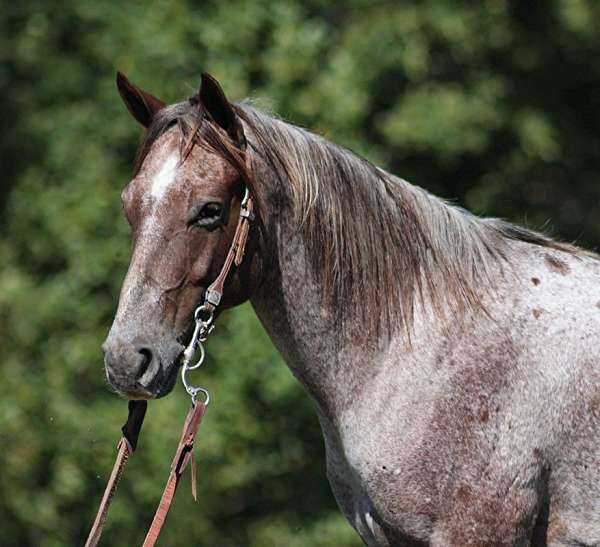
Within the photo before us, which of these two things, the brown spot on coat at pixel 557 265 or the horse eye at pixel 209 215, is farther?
the brown spot on coat at pixel 557 265

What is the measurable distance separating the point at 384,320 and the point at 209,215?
71cm

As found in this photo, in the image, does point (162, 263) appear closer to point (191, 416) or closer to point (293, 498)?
point (191, 416)

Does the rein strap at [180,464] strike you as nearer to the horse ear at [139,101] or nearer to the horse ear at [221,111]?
the horse ear at [221,111]

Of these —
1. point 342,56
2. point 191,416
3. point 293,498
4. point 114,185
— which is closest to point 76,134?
point 114,185

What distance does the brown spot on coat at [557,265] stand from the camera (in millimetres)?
3768

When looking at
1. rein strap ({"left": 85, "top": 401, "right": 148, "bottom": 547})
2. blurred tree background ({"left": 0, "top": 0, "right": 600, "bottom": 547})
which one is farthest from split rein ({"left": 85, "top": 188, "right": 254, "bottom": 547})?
blurred tree background ({"left": 0, "top": 0, "right": 600, "bottom": 547})

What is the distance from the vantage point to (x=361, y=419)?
3584mm

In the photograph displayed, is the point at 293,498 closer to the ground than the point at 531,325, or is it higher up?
closer to the ground

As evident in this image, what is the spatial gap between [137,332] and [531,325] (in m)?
1.31

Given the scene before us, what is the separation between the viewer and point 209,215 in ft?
11.3

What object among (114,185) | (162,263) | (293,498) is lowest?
(293,498)

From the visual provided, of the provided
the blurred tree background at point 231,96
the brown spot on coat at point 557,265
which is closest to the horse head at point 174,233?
the brown spot on coat at point 557,265

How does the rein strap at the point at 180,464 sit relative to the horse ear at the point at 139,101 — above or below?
below

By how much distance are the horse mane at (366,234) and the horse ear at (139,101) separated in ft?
0.58
